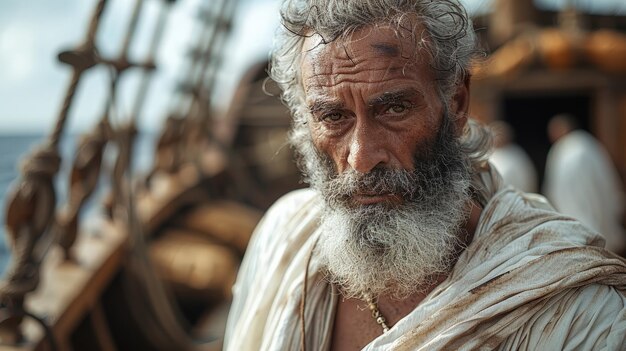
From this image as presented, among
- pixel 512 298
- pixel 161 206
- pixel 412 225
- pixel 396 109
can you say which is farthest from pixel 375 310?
pixel 161 206

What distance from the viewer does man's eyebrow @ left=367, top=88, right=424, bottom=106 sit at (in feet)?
5.33

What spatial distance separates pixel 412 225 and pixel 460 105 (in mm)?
366

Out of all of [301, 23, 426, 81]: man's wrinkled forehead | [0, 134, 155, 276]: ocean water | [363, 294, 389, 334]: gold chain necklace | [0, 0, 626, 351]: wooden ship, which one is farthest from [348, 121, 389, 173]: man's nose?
[0, 134, 155, 276]: ocean water

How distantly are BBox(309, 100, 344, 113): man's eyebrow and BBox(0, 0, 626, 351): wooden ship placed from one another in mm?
525

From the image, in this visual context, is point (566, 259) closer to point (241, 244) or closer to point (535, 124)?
point (241, 244)

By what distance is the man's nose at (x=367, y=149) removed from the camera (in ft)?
5.34

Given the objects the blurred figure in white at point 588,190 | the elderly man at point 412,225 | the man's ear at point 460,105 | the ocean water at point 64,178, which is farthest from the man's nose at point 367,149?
the blurred figure in white at point 588,190

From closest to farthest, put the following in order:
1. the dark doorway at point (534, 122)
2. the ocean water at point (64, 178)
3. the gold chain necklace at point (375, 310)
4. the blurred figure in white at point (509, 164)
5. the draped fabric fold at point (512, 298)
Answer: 1. the draped fabric fold at point (512, 298)
2. the gold chain necklace at point (375, 310)
3. the ocean water at point (64, 178)
4. the blurred figure in white at point (509, 164)
5. the dark doorway at point (534, 122)

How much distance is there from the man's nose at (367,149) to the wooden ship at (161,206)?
63cm

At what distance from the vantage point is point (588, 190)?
22.9 ft

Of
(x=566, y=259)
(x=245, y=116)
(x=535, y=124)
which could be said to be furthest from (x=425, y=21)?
(x=535, y=124)

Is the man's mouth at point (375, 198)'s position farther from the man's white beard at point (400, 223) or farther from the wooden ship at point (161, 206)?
the wooden ship at point (161, 206)

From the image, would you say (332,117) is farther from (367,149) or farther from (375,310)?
(375,310)

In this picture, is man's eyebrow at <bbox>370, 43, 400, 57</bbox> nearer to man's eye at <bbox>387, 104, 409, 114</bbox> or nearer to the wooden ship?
man's eye at <bbox>387, 104, 409, 114</bbox>
